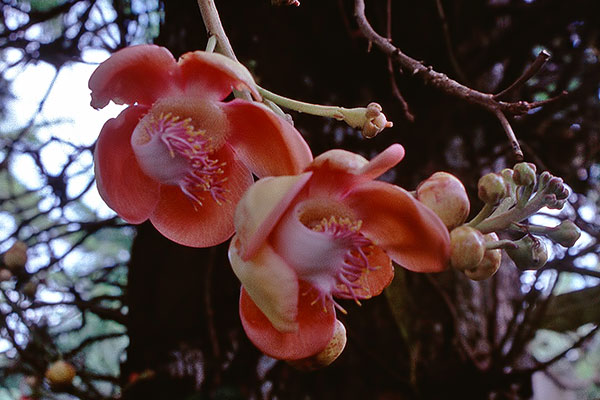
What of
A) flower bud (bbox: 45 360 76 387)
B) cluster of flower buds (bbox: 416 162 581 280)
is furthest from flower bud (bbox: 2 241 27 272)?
cluster of flower buds (bbox: 416 162 581 280)

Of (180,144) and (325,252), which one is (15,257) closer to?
(180,144)

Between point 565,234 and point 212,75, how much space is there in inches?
14.4

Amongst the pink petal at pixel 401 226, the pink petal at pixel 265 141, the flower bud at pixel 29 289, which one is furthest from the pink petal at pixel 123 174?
the flower bud at pixel 29 289

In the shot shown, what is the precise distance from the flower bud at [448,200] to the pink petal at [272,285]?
0.13 meters

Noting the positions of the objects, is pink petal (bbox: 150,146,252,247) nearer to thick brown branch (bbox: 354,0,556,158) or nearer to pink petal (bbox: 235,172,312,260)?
pink petal (bbox: 235,172,312,260)

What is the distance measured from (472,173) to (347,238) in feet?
3.86

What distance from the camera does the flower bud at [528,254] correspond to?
45cm

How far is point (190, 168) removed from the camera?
518mm

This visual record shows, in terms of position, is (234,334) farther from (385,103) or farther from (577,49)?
(577,49)

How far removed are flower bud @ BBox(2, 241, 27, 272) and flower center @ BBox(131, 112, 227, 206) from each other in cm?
99

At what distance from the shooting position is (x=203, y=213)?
1.85ft

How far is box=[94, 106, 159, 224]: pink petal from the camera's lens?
0.54 metres

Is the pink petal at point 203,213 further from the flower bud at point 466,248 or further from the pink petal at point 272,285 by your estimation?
the flower bud at point 466,248

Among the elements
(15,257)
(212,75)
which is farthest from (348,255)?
(15,257)
